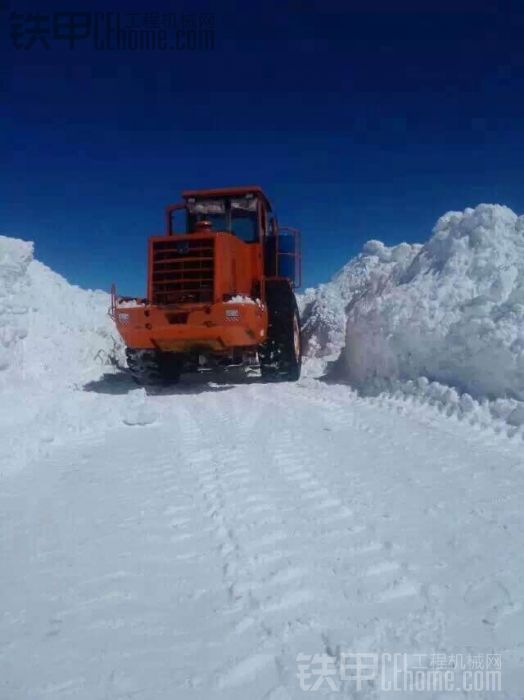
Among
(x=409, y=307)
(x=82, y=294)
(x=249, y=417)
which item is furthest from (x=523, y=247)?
(x=82, y=294)

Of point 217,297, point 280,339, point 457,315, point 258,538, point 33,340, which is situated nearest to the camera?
point 258,538

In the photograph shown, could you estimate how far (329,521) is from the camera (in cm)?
278

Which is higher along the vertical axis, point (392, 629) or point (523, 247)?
point (523, 247)

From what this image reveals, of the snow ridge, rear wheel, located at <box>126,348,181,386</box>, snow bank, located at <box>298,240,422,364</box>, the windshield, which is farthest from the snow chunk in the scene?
snow bank, located at <box>298,240,422,364</box>

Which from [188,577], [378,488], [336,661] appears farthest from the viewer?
[378,488]

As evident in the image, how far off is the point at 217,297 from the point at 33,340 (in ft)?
10.9

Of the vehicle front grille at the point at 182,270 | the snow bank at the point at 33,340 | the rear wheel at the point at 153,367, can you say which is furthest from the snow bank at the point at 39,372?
the vehicle front grille at the point at 182,270

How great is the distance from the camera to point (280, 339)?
8438 millimetres

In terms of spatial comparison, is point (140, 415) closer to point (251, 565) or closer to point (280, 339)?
point (251, 565)

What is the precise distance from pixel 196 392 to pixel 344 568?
563 centimetres

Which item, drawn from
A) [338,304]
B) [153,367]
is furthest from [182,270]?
[338,304]

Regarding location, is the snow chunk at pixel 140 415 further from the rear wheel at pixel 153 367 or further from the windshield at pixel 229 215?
the windshield at pixel 229 215

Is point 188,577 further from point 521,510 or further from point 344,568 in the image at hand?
point 521,510

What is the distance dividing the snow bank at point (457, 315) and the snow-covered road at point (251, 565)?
1287mm
